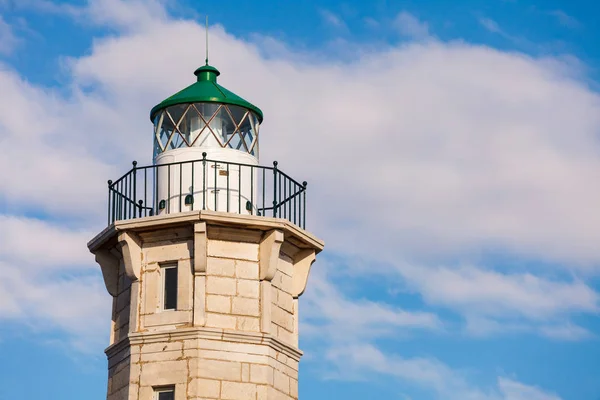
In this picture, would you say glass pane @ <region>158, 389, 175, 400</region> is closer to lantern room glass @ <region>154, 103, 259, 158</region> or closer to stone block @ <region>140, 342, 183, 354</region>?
stone block @ <region>140, 342, 183, 354</region>

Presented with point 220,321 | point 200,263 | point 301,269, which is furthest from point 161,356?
point 301,269

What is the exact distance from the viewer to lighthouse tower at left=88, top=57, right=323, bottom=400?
24.0 meters

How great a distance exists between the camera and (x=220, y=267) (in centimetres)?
2447

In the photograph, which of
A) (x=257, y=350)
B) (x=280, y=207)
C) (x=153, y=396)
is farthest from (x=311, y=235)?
(x=153, y=396)

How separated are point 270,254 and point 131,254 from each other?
237cm

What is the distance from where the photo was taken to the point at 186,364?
23.8m

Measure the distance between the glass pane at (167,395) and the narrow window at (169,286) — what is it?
144cm

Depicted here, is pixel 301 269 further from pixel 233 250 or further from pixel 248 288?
pixel 233 250

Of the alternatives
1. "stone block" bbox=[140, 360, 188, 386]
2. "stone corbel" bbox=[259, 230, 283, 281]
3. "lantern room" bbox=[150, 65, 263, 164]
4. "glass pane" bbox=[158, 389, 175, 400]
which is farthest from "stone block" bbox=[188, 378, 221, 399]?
"lantern room" bbox=[150, 65, 263, 164]

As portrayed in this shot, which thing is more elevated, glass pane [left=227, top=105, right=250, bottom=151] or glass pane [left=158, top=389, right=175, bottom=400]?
glass pane [left=227, top=105, right=250, bottom=151]

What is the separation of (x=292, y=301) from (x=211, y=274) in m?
1.96

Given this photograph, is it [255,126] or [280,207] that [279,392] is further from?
[255,126]

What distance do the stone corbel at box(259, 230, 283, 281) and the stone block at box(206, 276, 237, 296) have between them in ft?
1.76

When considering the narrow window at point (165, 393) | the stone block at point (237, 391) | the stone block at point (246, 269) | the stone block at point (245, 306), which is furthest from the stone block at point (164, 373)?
the stone block at point (246, 269)
